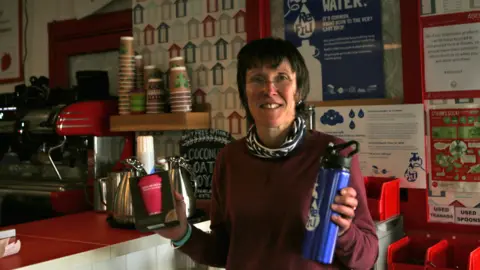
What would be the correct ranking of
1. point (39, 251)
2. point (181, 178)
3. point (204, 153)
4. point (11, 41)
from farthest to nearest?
point (11, 41)
point (204, 153)
point (181, 178)
point (39, 251)

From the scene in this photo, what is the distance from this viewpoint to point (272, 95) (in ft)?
4.73

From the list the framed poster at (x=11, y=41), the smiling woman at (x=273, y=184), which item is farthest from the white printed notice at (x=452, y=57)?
the framed poster at (x=11, y=41)

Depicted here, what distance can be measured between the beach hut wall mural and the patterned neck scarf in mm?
1208

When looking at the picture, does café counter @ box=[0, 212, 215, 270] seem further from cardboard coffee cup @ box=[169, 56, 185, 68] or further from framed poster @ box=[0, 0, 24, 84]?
framed poster @ box=[0, 0, 24, 84]

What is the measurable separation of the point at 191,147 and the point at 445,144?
1271mm

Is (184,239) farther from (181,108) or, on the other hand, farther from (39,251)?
(181,108)

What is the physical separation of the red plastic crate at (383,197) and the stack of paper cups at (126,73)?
4.39ft

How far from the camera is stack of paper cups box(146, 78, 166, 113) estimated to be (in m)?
2.78

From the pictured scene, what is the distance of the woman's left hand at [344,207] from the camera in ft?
4.13

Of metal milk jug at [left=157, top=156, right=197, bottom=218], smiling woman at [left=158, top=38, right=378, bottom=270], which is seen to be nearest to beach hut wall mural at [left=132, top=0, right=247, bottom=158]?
metal milk jug at [left=157, top=156, right=197, bottom=218]

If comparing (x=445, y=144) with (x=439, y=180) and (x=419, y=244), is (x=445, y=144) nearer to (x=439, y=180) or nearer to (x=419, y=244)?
(x=439, y=180)

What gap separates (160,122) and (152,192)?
1221 millimetres

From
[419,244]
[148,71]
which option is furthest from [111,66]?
→ [419,244]

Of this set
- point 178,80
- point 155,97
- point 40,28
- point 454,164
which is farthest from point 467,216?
point 40,28
